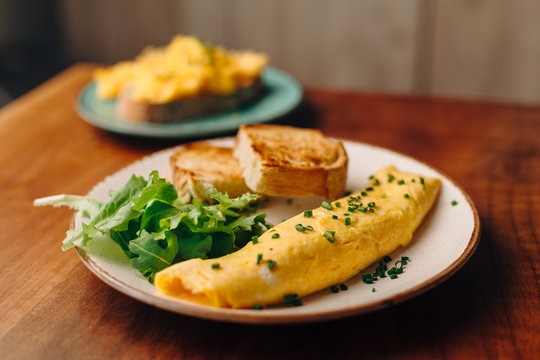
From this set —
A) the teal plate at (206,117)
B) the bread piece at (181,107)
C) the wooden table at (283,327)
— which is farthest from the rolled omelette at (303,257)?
the bread piece at (181,107)

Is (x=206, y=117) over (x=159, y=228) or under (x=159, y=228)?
under

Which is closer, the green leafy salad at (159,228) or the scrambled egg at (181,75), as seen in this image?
the green leafy salad at (159,228)

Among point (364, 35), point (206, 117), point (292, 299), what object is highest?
point (292, 299)

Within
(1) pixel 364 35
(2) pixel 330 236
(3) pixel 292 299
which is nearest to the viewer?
(3) pixel 292 299

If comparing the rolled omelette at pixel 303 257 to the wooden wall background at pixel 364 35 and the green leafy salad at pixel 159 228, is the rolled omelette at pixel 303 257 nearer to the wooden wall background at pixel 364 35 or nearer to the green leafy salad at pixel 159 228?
the green leafy salad at pixel 159 228

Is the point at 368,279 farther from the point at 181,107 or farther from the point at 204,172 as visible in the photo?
the point at 181,107

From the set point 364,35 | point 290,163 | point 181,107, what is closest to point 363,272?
point 290,163
